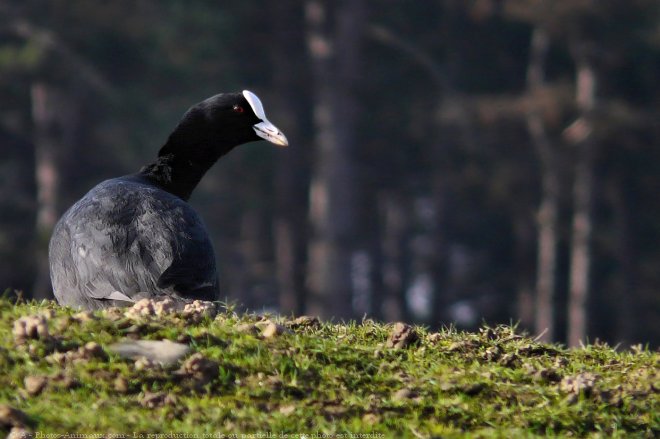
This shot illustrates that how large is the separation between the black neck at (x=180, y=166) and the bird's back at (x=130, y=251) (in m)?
1.55

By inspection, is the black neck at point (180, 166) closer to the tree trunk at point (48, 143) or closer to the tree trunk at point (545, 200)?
the tree trunk at point (48, 143)

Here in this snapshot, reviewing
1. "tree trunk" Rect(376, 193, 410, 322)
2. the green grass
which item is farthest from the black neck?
"tree trunk" Rect(376, 193, 410, 322)

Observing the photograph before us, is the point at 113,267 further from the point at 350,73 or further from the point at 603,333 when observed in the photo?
the point at 603,333

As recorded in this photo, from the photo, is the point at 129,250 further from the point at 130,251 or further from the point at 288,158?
the point at 288,158

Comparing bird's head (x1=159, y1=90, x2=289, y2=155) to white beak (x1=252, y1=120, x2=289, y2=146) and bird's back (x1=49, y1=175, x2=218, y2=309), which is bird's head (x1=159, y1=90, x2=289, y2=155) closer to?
white beak (x1=252, y1=120, x2=289, y2=146)

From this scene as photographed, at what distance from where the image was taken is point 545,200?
128 ft

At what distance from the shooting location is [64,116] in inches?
1436

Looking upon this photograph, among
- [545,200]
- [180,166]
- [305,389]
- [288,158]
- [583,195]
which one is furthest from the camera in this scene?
[288,158]

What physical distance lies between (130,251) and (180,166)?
270 cm

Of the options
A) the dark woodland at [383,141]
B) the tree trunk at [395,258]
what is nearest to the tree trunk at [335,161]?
the dark woodland at [383,141]

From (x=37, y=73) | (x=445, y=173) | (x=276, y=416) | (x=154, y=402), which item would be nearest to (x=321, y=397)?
(x=276, y=416)

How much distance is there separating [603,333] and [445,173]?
7039mm

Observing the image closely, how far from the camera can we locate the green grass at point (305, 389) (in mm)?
6027

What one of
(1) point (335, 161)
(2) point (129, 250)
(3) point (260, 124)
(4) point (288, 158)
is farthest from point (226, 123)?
(4) point (288, 158)
